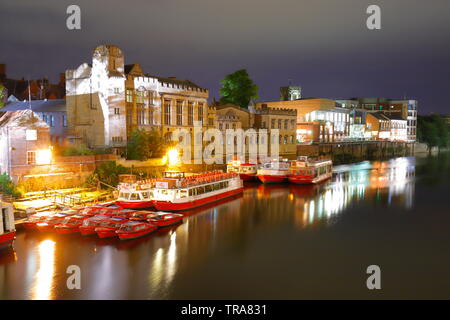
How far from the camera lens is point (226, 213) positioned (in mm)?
33781

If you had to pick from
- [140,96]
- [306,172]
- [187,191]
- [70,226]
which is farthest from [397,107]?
[70,226]

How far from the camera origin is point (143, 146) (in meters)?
40.5

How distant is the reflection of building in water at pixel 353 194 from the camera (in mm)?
35312

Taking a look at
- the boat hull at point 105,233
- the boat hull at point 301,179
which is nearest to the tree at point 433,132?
the boat hull at point 301,179

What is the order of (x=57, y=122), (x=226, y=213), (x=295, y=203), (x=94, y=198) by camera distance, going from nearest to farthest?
1. (x=94, y=198)
2. (x=226, y=213)
3. (x=295, y=203)
4. (x=57, y=122)

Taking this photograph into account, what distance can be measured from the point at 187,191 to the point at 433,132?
119226 mm

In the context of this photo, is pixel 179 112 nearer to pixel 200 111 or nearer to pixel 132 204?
pixel 200 111

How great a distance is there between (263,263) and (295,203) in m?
17.0

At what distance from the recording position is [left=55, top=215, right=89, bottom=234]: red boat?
2517cm

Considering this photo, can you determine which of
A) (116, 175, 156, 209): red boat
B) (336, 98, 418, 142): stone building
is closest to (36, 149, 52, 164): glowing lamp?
(116, 175, 156, 209): red boat

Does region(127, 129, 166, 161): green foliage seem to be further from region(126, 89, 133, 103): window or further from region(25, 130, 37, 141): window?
region(25, 130, 37, 141): window

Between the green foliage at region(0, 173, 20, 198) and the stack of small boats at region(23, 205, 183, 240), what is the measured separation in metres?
3.68
